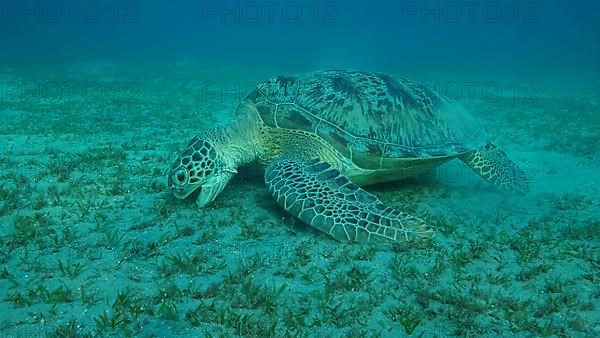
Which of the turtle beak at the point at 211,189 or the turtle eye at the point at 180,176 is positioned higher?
the turtle eye at the point at 180,176

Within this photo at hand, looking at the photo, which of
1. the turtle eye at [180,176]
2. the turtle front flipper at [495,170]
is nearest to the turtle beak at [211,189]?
the turtle eye at [180,176]

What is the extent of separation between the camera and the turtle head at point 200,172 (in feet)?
13.5

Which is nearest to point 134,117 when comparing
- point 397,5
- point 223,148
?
point 223,148

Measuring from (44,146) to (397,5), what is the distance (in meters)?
155

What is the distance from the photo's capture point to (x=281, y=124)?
4.78 m

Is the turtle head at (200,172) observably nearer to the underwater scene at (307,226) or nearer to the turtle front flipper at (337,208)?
the underwater scene at (307,226)

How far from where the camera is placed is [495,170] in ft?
17.1

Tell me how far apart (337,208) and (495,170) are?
9.42 feet

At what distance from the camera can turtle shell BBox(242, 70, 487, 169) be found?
4.56m

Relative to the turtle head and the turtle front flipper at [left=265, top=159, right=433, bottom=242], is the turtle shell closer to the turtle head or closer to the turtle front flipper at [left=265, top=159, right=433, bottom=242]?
the turtle front flipper at [left=265, top=159, right=433, bottom=242]

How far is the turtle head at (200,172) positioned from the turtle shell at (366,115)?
0.91 m

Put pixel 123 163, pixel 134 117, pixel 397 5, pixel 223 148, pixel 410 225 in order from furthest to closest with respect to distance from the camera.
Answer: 1. pixel 397 5
2. pixel 134 117
3. pixel 123 163
4. pixel 223 148
5. pixel 410 225

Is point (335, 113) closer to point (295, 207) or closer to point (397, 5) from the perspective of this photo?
point (295, 207)

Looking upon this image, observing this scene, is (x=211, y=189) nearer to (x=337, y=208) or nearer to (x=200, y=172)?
(x=200, y=172)
